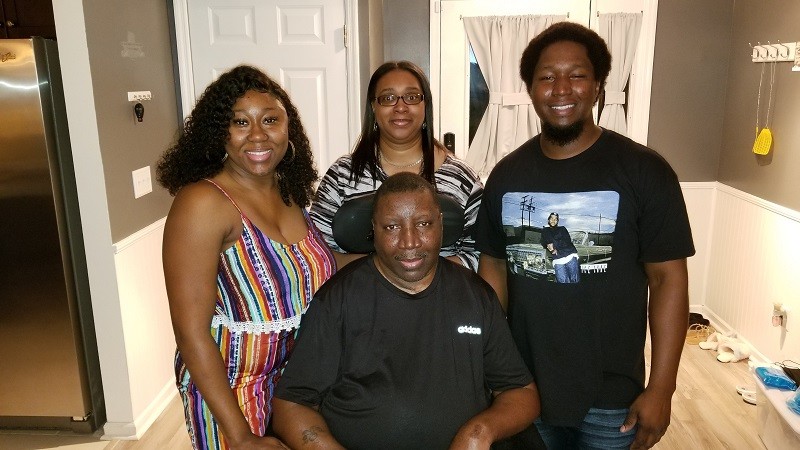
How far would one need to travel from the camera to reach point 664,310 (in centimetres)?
146

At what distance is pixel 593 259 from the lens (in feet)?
4.75

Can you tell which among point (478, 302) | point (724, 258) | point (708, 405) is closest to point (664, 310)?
point (478, 302)

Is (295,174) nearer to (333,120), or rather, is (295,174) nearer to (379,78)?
(379,78)

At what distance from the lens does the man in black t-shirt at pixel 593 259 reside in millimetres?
1418

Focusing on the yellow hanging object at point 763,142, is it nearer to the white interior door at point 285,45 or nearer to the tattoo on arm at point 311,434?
the white interior door at point 285,45

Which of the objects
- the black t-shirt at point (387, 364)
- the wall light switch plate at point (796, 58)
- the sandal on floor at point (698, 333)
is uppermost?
the wall light switch plate at point (796, 58)

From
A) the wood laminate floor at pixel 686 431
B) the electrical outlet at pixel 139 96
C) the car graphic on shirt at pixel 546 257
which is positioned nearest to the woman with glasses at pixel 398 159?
the car graphic on shirt at pixel 546 257

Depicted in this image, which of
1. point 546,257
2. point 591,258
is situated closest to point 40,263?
point 546,257

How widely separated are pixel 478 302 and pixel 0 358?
2420mm

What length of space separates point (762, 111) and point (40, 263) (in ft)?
12.3

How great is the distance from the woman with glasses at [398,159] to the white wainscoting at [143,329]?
1.31m

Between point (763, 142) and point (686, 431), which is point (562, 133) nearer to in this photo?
point (686, 431)

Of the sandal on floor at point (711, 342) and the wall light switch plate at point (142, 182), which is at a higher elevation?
the wall light switch plate at point (142, 182)

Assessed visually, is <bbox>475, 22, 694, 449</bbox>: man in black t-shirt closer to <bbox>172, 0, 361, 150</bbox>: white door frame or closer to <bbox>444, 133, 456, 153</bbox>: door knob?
<bbox>172, 0, 361, 150</bbox>: white door frame
